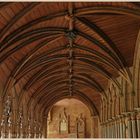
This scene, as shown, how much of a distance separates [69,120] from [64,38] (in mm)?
26839

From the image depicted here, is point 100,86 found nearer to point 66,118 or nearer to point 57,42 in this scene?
point 57,42

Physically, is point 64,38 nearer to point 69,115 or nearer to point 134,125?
point 134,125

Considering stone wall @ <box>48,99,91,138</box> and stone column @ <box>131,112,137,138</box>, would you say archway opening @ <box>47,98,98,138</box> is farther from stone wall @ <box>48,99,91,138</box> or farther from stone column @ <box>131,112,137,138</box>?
stone column @ <box>131,112,137,138</box>

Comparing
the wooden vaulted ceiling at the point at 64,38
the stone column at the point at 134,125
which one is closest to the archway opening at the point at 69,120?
the wooden vaulted ceiling at the point at 64,38

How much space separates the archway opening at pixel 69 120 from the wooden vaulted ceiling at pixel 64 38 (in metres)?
19.1

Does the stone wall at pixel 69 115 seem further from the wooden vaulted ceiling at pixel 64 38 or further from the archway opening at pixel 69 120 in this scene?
the wooden vaulted ceiling at pixel 64 38

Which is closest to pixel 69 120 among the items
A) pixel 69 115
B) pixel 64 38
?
pixel 69 115

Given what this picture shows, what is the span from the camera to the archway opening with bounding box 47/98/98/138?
4146 cm

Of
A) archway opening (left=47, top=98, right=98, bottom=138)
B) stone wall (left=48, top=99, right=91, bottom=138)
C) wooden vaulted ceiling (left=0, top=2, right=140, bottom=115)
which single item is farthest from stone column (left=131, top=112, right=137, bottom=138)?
stone wall (left=48, top=99, right=91, bottom=138)

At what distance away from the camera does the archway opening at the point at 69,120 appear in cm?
4146

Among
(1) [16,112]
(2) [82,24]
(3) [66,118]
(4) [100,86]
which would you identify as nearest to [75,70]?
(4) [100,86]

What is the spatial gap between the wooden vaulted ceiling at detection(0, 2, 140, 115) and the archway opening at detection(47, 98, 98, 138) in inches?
752

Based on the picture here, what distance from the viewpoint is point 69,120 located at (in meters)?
42.6

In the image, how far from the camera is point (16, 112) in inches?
915
